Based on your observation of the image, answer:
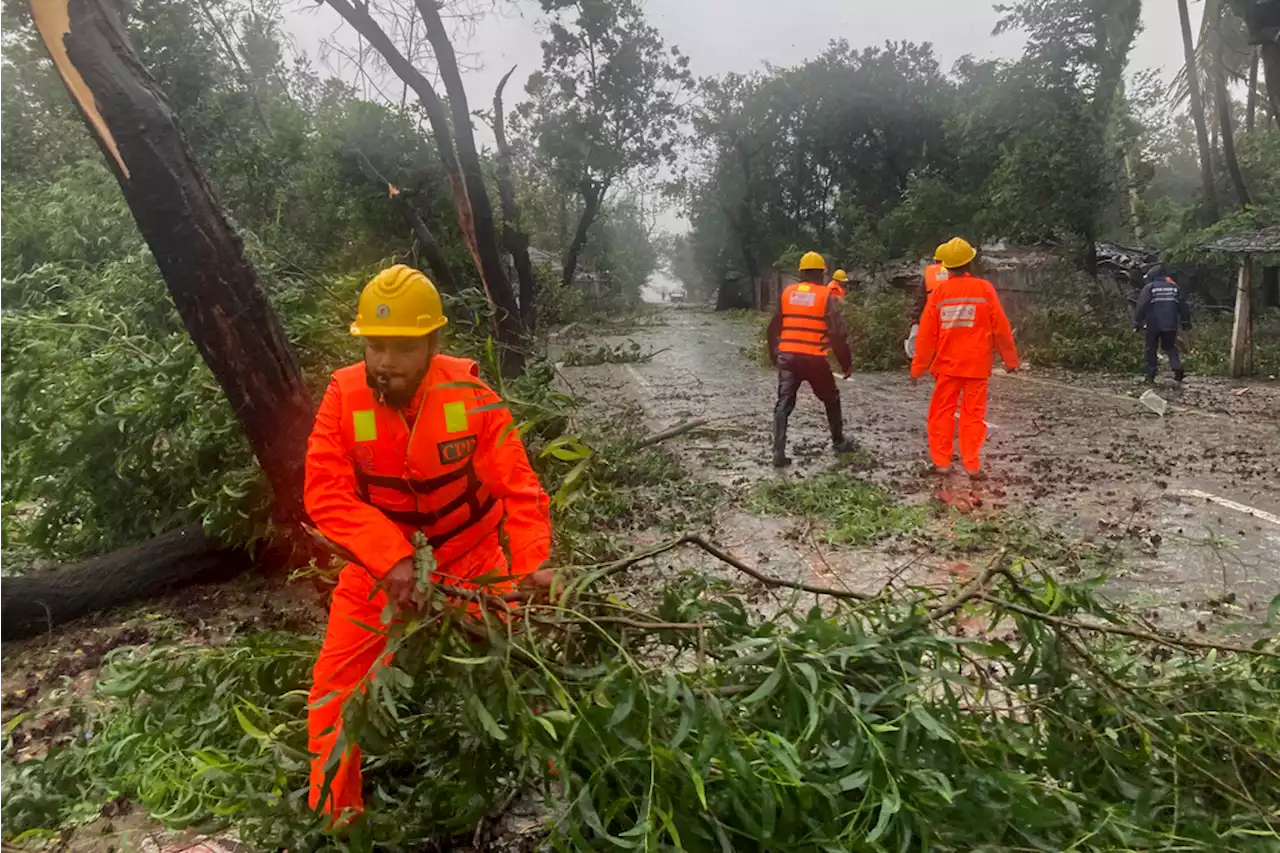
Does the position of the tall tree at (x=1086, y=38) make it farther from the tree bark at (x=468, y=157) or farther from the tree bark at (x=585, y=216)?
the tree bark at (x=468, y=157)

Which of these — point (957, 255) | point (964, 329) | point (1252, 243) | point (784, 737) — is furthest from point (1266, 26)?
point (784, 737)

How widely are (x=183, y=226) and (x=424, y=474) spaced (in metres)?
1.72

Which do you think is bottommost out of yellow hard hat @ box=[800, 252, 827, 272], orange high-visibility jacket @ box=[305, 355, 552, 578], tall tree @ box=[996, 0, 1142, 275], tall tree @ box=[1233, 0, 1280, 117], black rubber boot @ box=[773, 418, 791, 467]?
black rubber boot @ box=[773, 418, 791, 467]

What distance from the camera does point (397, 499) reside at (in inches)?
113

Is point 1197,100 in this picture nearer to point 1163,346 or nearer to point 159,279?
point 1163,346

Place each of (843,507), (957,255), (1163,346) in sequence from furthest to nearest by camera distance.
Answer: (1163,346) → (957,255) → (843,507)

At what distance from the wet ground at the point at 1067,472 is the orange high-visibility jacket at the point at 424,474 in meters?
1.14

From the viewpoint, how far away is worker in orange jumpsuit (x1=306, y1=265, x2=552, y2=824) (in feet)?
8.40

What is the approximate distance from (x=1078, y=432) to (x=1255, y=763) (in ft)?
24.3

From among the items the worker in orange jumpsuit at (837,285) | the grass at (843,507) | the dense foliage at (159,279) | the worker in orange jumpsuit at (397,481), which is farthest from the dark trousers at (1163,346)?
the worker in orange jumpsuit at (397,481)

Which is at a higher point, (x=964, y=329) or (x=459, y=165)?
(x=459, y=165)

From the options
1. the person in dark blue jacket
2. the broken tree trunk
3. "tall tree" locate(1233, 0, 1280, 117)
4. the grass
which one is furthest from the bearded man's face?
the broken tree trunk

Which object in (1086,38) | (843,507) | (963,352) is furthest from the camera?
(1086,38)

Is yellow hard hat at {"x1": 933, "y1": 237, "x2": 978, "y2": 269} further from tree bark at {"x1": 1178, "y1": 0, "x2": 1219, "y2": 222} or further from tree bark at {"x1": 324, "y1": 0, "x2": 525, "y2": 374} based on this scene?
tree bark at {"x1": 1178, "y1": 0, "x2": 1219, "y2": 222}
